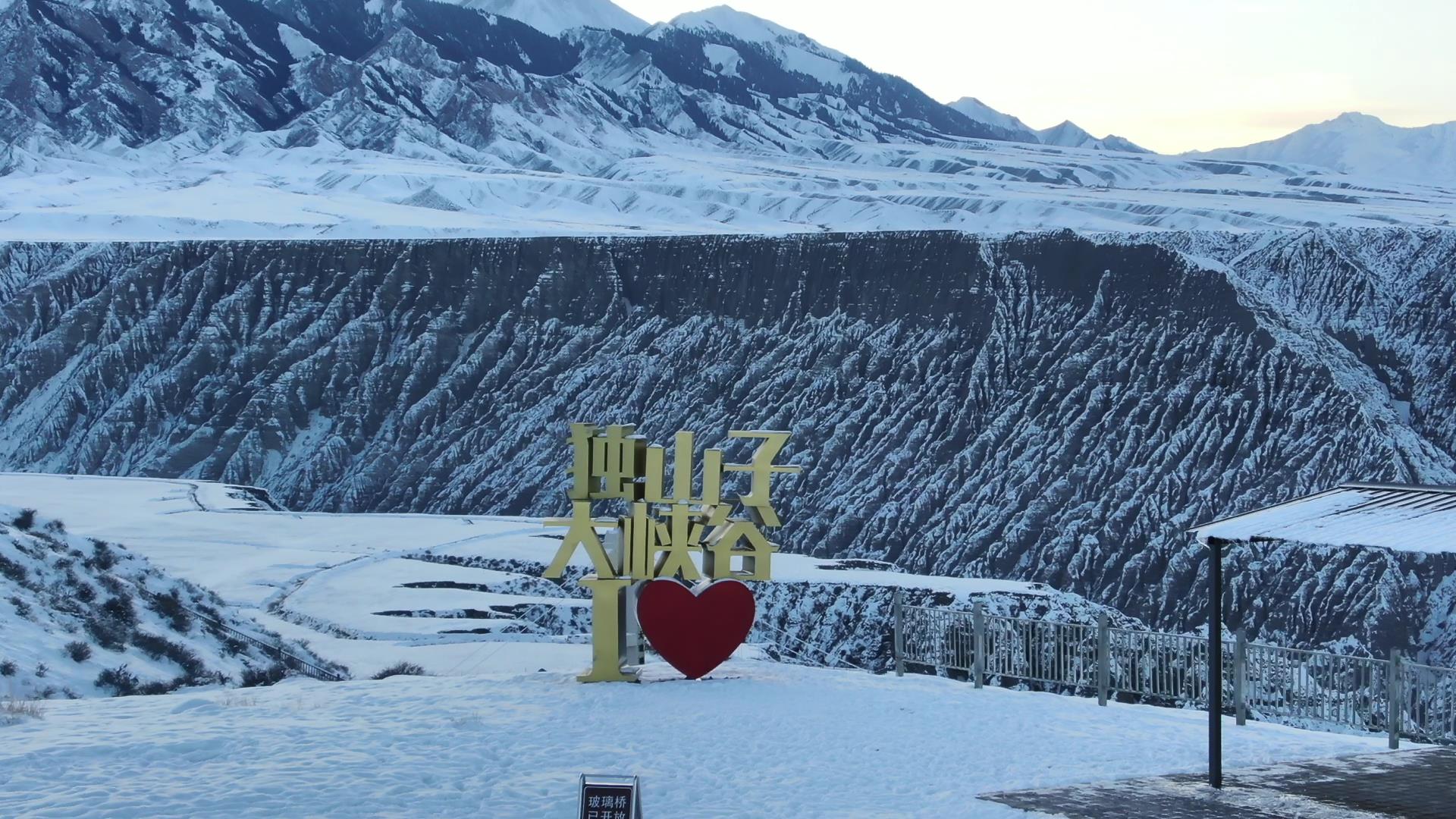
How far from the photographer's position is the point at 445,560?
3775 cm

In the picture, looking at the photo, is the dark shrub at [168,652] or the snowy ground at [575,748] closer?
the snowy ground at [575,748]

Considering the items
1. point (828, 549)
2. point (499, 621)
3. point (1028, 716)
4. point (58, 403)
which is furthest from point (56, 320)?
point (1028, 716)

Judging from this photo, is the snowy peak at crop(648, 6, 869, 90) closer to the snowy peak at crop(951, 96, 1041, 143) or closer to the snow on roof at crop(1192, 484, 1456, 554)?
the snowy peak at crop(951, 96, 1041, 143)

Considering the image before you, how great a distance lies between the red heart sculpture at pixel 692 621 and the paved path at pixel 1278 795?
268 inches

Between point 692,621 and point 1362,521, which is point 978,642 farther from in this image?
point 1362,521

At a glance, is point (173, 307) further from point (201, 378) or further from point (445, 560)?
point (445, 560)

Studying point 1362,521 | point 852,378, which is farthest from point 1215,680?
point 852,378

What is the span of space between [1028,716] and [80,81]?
103m

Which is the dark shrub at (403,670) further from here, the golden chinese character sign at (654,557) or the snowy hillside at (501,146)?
the snowy hillside at (501,146)

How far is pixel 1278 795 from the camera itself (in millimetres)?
11906

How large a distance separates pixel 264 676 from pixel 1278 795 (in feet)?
46.1

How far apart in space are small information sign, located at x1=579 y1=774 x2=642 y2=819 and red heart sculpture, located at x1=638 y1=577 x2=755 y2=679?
32.4 feet

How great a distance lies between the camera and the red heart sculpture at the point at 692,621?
18297mm

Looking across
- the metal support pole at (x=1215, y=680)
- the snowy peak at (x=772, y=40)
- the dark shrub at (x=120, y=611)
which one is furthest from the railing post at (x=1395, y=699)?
the snowy peak at (x=772, y=40)
